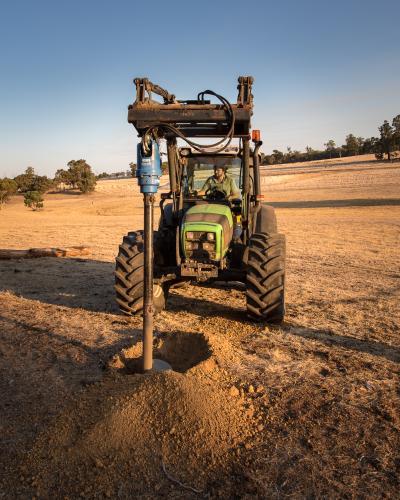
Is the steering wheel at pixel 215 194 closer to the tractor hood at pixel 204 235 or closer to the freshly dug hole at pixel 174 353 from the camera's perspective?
the tractor hood at pixel 204 235

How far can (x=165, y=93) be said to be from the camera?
4367 mm

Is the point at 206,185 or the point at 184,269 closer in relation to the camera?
the point at 184,269

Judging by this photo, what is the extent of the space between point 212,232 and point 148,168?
6.11 ft

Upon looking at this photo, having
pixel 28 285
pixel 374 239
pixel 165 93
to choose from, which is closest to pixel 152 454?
pixel 165 93

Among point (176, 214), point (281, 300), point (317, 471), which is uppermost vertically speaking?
point (176, 214)

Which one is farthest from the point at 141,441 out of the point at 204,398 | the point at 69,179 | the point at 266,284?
the point at 69,179

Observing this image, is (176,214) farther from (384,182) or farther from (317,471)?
(384,182)

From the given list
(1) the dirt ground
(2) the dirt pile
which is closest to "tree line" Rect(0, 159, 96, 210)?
(1) the dirt ground

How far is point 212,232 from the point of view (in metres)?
5.29

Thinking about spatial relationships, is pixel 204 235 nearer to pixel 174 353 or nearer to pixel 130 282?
pixel 130 282

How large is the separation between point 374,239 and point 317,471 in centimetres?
1112

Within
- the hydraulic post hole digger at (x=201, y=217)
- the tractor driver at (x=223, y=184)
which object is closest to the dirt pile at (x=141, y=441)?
the hydraulic post hole digger at (x=201, y=217)

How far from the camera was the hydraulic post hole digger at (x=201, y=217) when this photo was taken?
3707 mm

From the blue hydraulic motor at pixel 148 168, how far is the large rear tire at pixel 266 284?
2.10 m
